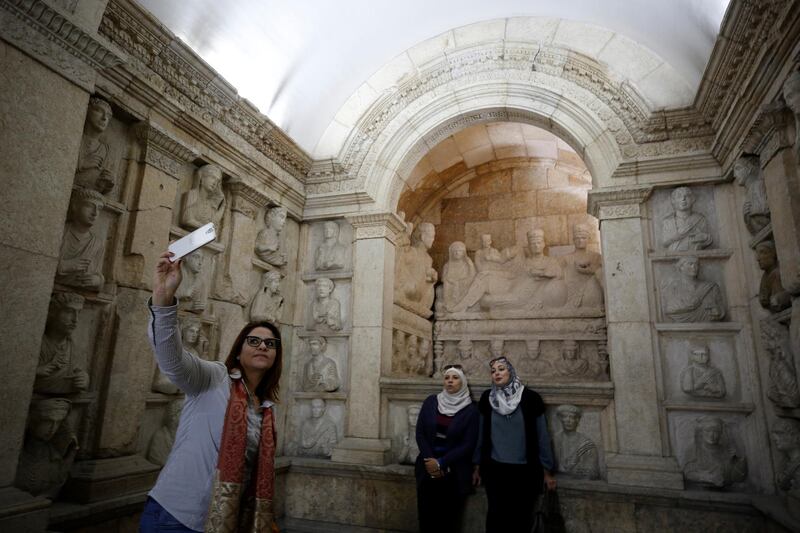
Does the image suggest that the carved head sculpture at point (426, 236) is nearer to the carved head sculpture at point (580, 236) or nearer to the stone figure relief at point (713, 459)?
the carved head sculpture at point (580, 236)

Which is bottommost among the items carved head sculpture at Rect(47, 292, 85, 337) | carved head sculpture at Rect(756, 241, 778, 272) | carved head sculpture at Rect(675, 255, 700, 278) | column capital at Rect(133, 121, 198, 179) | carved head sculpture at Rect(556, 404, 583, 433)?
carved head sculpture at Rect(556, 404, 583, 433)

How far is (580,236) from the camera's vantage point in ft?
20.8

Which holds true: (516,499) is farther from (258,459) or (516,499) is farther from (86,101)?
(86,101)

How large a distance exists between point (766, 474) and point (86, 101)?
5.32 m

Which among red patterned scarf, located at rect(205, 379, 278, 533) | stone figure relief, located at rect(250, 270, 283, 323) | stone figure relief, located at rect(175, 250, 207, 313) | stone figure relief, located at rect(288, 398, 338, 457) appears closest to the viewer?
red patterned scarf, located at rect(205, 379, 278, 533)

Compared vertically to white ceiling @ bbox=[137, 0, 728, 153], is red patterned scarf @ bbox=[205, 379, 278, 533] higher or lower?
lower

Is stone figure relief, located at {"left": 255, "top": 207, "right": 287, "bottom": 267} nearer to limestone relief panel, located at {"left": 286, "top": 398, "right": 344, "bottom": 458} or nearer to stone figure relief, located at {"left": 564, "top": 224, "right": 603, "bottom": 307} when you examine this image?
limestone relief panel, located at {"left": 286, "top": 398, "right": 344, "bottom": 458}

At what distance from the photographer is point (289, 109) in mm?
5344

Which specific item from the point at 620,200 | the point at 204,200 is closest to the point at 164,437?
the point at 204,200

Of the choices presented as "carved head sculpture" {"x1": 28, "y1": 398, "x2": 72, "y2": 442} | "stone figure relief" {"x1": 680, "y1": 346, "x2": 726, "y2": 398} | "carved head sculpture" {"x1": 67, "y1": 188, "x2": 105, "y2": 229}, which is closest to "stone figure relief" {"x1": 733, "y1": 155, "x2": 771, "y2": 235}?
"stone figure relief" {"x1": 680, "y1": 346, "x2": 726, "y2": 398}

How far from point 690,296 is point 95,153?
185 inches

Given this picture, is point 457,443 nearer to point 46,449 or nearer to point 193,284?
point 193,284

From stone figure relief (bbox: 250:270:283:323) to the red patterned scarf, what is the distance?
318 centimetres

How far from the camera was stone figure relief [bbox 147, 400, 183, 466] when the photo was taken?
375cm
